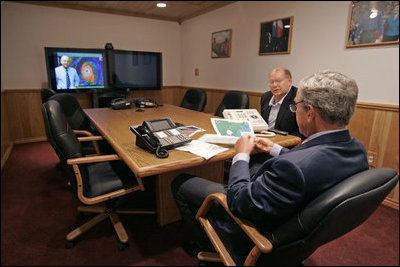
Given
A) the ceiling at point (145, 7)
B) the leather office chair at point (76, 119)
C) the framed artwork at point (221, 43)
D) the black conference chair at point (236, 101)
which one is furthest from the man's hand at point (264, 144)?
the ceiling at point (145, 7)

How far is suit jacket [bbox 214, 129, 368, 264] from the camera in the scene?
31.0 inches

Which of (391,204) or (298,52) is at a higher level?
(298,52)

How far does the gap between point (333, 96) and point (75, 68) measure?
13.6 feet

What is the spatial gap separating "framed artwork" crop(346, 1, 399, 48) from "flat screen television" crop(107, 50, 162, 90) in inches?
132

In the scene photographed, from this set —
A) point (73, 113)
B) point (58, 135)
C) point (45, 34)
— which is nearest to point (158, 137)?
point (58, 135)

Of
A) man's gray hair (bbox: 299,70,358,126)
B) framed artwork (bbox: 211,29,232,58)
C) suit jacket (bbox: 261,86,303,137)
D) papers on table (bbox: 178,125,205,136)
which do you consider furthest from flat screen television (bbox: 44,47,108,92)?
man's gray hair (bbox: 299,70,358,126)

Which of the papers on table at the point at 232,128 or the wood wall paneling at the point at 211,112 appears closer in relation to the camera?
the papers on table at the point at 232,128

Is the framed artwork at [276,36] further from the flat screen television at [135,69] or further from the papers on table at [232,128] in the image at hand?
the flat screen television at [135,69]

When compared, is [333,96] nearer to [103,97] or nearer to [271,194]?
[271,194]

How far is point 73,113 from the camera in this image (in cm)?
234

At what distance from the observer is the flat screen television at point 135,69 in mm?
4340

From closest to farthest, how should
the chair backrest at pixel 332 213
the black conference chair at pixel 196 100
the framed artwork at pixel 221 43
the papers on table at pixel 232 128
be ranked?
the chair backrest at pixel 332 213 < the papers on table at pixel 232 128 < the black conference chair at pixel 196 100 < the framed artwork at pixel 221 43

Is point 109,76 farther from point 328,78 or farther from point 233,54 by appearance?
Answer: point 328,78

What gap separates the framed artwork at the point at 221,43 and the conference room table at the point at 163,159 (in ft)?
6.48
